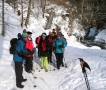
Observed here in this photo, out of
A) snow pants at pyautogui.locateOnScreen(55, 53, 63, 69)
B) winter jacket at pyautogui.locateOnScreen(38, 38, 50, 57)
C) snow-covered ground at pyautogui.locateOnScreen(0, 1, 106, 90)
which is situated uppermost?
winter jacket at pyautogui.locateOnScreen(38, 38, 50, 57)

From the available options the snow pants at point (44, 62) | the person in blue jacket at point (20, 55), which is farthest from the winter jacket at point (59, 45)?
the person in blue jacket at point (20, 55)

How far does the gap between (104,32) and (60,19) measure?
24.1 ft

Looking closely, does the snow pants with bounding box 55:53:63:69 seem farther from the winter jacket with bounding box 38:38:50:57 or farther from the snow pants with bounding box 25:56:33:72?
the snow pants with bounding box 25:56:33:72

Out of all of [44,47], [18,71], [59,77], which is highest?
[44,47]

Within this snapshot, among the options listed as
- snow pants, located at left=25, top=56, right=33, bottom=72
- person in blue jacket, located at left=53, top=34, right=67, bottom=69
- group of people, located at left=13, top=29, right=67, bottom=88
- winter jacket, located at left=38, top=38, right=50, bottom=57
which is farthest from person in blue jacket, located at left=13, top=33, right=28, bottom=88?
person in blue jacket, located at left=53, top=34, right=67, bottom=69

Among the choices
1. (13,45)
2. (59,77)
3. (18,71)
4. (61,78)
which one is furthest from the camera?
(59,77)

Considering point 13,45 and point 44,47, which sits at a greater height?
point 13,45

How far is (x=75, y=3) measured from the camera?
38562mm

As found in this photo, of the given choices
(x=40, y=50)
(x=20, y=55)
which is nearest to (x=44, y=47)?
(x=40, y=50)

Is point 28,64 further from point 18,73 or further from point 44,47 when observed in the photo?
point 18,73

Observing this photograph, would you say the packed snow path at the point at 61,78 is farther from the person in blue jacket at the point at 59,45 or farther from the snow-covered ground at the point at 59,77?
the person in blue jacket at the point at 59,45

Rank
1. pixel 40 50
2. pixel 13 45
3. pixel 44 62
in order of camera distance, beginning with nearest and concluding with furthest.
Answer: pixel 13 45, pixel 40 50, pixel 44 62

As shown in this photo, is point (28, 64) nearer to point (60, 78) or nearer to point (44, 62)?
point (44, 62)

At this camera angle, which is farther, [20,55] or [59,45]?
[59,45]
